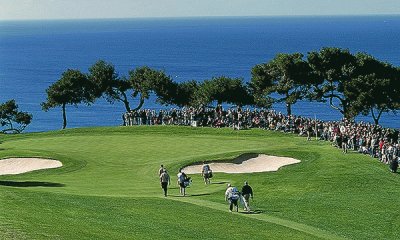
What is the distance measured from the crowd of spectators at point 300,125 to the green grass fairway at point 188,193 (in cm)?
148

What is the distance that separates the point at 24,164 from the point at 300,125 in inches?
1014

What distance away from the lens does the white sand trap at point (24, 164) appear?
50.1 meters

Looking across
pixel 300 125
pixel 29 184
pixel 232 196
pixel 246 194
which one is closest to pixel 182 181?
pixel 246 194

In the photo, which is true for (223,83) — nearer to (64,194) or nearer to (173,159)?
(173,159)

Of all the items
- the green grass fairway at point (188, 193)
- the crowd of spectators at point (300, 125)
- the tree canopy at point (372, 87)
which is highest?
the tree canopy at point (372, 87)

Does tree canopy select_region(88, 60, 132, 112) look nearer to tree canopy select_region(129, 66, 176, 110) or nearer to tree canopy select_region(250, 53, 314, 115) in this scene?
tree canopy select_region(129, 66, 176, 110)

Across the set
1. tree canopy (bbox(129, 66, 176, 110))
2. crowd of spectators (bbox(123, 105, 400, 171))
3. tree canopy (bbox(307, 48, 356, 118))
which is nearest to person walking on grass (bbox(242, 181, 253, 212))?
crowd of spectators (bbox(123, 105, 400, 171))

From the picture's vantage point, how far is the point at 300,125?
63.8 metres

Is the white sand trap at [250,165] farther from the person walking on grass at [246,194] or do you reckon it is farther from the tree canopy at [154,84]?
the tree canopy at [154,84]

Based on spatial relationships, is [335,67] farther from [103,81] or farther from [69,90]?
[69,90]

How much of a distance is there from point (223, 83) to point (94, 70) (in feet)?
58.2

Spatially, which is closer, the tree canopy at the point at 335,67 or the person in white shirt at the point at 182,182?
the person in white shirt at the point at 182,182

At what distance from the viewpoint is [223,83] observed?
90188 mm

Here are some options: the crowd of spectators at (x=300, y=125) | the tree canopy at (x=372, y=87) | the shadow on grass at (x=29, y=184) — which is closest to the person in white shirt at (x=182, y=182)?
the shadow on grass at (x=29, y=184)
